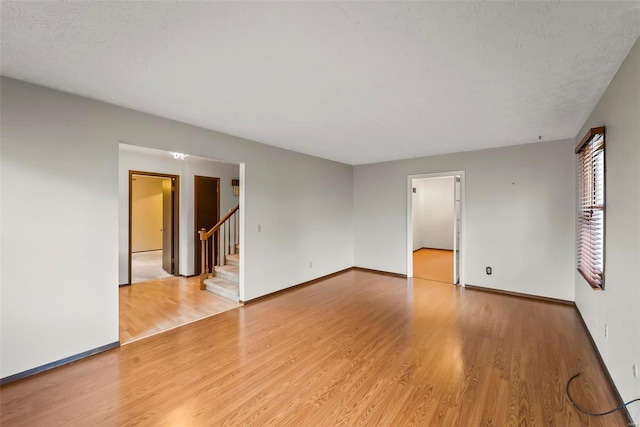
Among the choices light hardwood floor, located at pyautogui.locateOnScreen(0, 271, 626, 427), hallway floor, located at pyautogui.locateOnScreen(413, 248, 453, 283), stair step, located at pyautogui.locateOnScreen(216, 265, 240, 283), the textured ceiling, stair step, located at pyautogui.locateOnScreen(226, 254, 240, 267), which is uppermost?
the textured ceiling

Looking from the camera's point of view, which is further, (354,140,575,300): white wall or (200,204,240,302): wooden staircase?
(200,204,240,302): wooden staircase

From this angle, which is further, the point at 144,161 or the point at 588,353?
the point at 144,161

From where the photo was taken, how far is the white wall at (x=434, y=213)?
928 cm

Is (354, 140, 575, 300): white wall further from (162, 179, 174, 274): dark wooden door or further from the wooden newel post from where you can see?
(162, 179, 174, 274): dark wooden door

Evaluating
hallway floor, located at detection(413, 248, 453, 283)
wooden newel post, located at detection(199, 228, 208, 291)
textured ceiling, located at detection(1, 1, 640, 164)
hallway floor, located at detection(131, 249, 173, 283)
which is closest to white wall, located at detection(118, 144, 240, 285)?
hallway floor, located at detection(131, 249, 173, 283)

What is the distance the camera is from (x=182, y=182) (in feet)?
18.3

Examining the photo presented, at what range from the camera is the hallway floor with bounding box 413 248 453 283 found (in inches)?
222

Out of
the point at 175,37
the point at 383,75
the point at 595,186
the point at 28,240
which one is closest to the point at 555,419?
the point at 595,186

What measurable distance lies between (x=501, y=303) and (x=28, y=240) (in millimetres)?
5447

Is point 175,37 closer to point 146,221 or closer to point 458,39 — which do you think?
point 458,39

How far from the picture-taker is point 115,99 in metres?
2.58

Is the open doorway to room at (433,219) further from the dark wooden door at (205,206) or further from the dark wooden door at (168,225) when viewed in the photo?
the dark wooden door at (168,225)

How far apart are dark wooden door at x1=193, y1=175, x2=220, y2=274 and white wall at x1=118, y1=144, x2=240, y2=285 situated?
81 millimetres

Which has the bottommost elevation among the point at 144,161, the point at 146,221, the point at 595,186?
the point at 146,221
